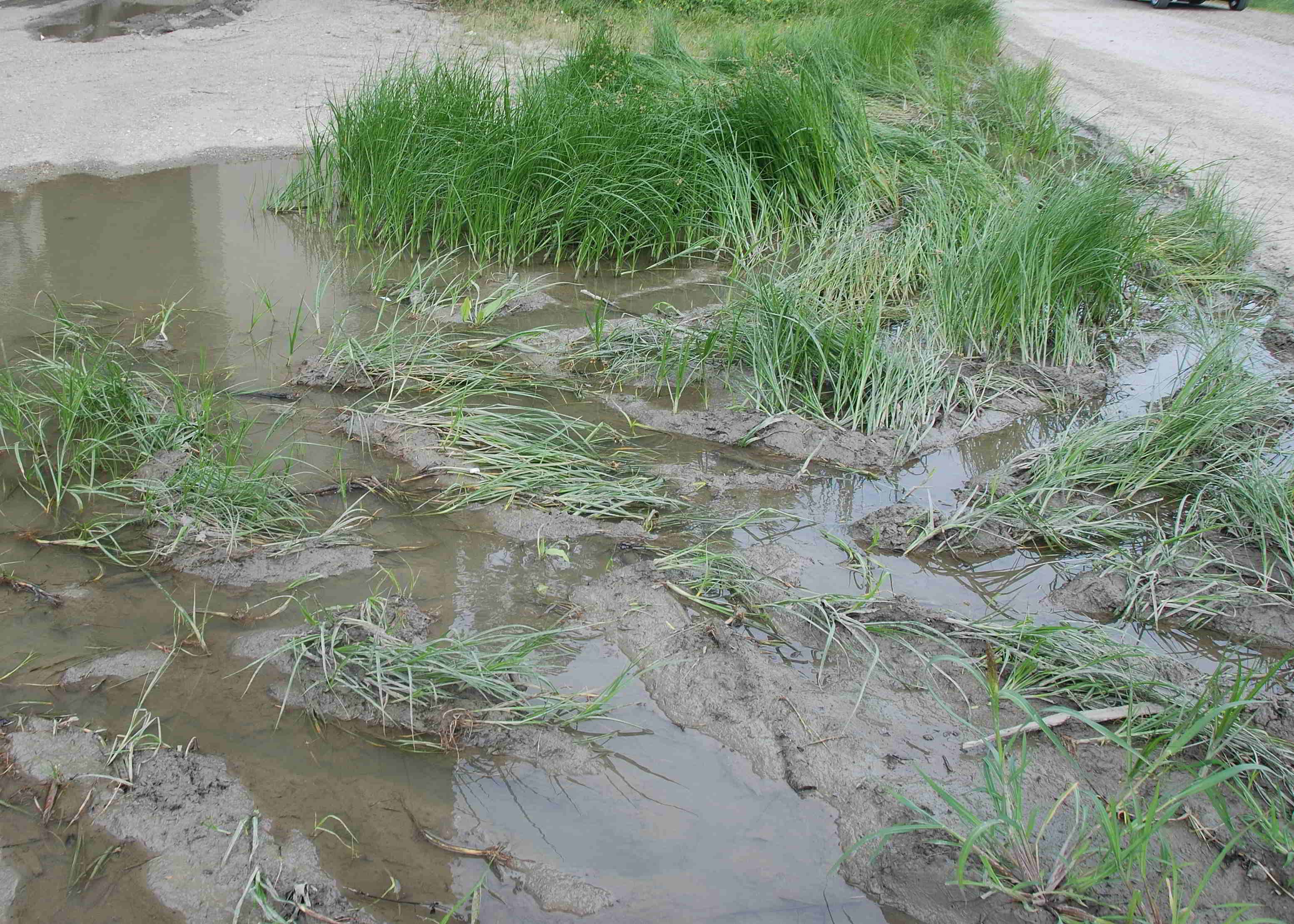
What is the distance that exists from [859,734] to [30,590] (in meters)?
2.12

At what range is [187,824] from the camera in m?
1.83

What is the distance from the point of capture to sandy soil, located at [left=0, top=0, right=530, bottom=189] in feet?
17.7

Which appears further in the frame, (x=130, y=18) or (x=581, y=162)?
(x=130, y=18)

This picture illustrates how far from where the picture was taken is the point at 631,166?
→ 473cm

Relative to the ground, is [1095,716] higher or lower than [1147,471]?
lower

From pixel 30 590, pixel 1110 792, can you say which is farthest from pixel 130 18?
pixel 1110 792

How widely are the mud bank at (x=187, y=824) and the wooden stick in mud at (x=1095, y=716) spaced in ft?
4.41

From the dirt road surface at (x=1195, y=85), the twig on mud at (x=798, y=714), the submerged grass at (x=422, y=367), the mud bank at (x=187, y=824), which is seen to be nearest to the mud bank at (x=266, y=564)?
the mud bank at (x=187, y=824)

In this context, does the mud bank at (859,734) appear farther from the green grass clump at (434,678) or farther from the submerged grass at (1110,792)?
the green grass clump at (434,678)

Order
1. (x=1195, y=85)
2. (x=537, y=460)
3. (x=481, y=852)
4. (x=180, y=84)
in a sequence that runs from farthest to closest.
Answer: (x=1195, y=85)
(x=180, y=84)
(x=537, y=460)
(x=481, y=852)

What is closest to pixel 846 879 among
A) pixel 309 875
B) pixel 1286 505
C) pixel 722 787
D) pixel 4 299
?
pixel 722 787

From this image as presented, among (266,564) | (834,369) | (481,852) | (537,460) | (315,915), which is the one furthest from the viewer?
(834,369)

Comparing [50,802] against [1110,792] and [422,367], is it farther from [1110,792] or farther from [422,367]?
[1110,792]

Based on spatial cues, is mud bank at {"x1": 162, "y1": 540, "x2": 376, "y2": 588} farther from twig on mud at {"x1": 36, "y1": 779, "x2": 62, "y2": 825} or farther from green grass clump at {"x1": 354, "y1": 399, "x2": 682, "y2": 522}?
twig on mud at {"x1": 36, "y1": 779, "x2": 62, "y2": 825}
